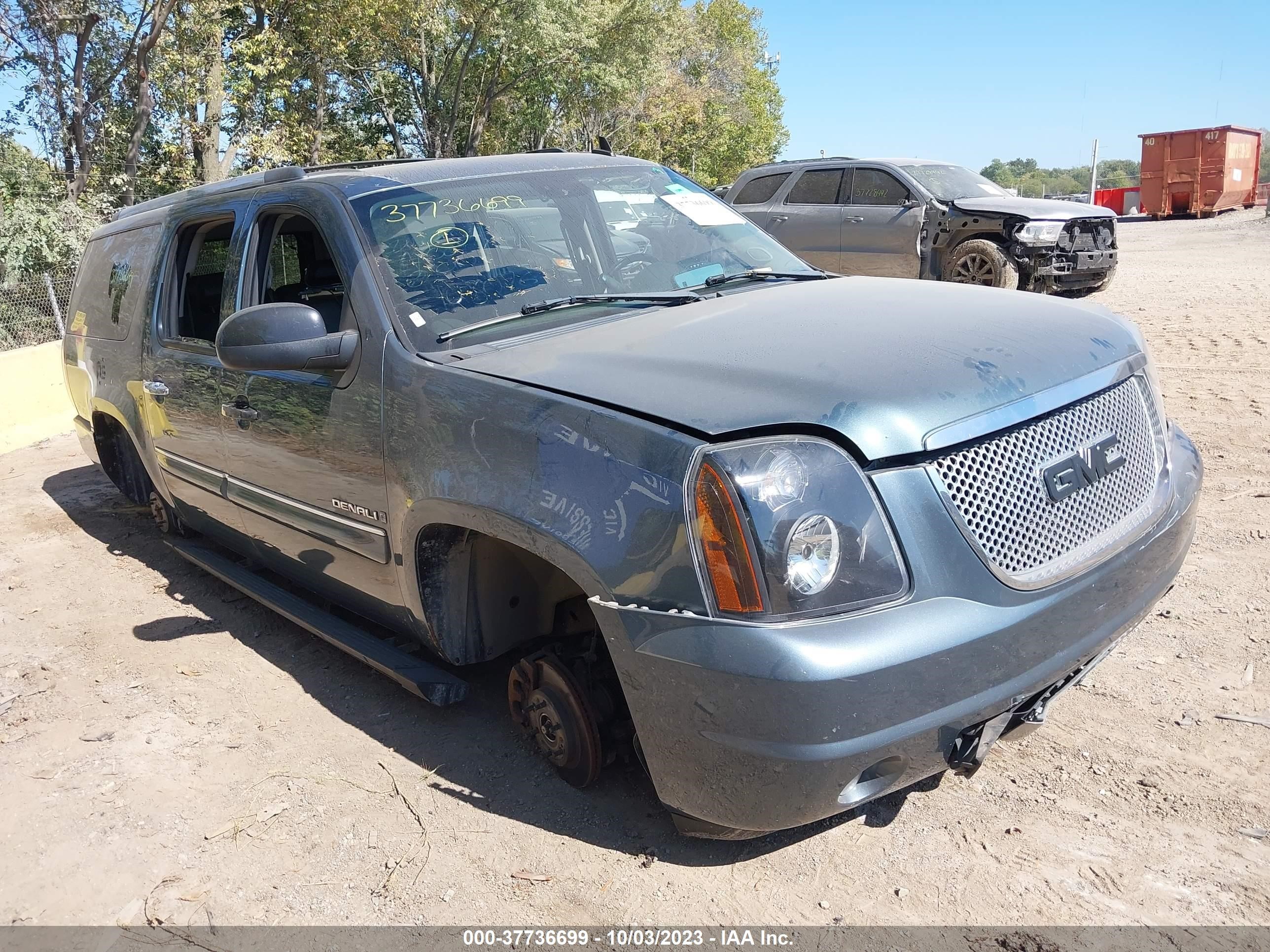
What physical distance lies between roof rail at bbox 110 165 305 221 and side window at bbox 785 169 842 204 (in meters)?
8.56

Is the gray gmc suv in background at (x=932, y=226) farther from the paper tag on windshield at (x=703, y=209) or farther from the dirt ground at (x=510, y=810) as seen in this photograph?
the dirt ground at (x=510, y=810)

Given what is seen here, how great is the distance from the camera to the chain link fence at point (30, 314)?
1212cm

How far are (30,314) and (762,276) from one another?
11543 millimetres

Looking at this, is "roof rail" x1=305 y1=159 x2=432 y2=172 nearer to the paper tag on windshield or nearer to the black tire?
the paper tag on windshield

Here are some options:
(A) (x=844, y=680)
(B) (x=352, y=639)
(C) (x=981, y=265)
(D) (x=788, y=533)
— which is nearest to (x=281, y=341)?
(B) (x=352, y=639)

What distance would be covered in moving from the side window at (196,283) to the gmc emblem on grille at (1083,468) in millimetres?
3644

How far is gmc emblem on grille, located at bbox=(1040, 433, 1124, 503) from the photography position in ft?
8.11

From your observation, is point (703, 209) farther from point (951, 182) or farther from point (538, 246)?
point (951, 182)

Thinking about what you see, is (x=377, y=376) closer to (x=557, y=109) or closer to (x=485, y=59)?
(x=485, y=59)

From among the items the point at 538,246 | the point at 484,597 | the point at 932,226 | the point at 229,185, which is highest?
the point at 229,185

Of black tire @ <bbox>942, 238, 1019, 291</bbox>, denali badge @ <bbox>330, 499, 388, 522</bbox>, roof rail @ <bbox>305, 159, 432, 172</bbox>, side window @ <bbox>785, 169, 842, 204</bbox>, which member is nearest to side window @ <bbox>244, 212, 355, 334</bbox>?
roof rail @ <bbox>305, 159, 432, 172</bbox>

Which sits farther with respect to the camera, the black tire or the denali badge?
the black tire

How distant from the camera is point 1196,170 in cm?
3319

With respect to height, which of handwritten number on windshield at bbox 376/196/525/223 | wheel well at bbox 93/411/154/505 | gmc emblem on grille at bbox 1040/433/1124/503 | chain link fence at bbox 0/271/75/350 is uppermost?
handwritten number on windshield at bbox 376/196/525/223
